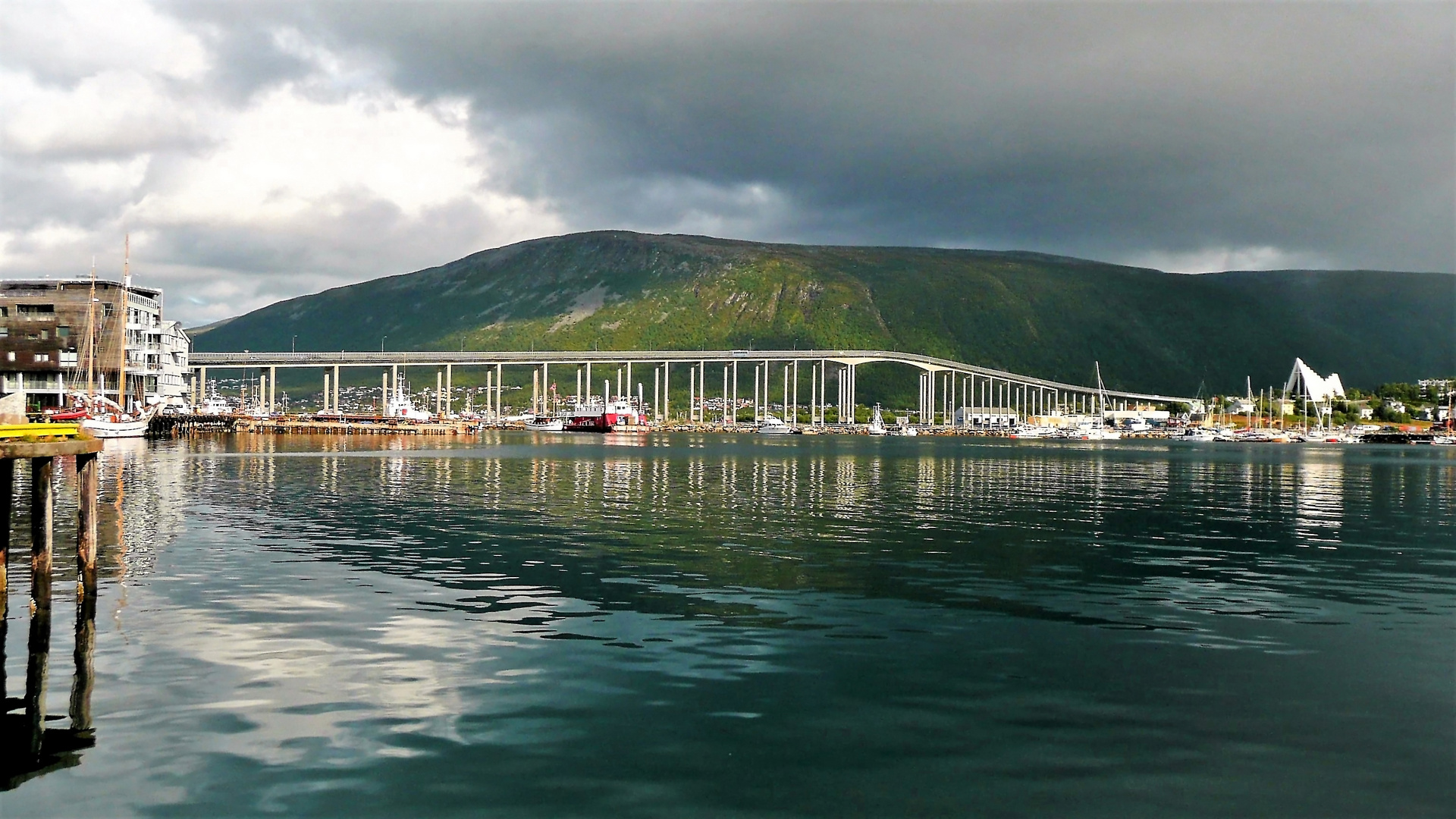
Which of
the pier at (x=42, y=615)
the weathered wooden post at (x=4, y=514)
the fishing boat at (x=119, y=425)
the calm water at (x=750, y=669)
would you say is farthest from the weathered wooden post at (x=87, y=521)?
the fishing boat at (x=119, y=425)

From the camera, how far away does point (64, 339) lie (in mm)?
171750

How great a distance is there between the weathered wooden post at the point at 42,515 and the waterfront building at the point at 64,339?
152005mm

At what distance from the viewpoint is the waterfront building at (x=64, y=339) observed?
555ft

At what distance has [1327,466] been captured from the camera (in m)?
124

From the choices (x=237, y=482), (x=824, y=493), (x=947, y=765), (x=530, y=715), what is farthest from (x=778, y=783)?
(x=237, y=482)

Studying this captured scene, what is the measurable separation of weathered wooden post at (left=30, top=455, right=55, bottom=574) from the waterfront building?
15200 centimetres

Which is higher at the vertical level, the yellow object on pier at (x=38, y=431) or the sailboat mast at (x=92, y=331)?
the sailboat mast at (x=92, y=331)

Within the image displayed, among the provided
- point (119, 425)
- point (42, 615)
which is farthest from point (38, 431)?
point (119, 425)

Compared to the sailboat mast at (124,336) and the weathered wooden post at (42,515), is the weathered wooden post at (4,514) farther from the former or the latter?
the sailboat mast at (124,336)

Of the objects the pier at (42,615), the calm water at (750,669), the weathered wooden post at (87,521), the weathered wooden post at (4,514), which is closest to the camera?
the calm water at (750,669)

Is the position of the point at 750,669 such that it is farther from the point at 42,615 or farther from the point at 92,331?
the point at 92,331

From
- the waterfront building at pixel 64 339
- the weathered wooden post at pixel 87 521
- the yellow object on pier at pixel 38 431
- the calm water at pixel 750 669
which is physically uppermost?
the waterfront building at pixel 64 339

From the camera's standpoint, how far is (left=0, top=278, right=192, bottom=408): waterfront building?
555 ft

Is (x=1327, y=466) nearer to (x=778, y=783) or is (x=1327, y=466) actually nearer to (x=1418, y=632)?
(x=1418, y=632)
